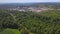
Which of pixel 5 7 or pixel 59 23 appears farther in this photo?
pixel 5 7

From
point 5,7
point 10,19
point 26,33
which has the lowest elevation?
point 26,33

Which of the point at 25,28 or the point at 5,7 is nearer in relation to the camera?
A: the point at 25,28

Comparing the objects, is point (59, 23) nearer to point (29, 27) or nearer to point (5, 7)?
point (29, 27)

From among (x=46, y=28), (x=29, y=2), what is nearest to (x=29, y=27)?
(x=46, y=28)

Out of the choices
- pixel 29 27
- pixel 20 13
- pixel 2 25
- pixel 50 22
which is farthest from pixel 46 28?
pixel 2 25

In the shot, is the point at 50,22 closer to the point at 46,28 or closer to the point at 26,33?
the point at 46,28

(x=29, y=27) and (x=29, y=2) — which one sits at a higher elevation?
(x=29, y=2)
